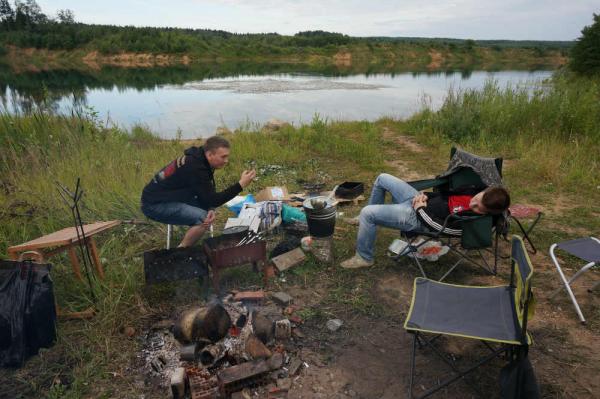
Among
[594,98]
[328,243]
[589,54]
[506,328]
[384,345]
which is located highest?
[589,54]

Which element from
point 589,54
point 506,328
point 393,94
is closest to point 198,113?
point 393,94

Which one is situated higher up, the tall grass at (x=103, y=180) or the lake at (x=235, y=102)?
the lake at (x=235, y=102)

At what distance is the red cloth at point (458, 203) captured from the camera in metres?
3.35

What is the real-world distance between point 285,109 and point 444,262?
12.1 meters

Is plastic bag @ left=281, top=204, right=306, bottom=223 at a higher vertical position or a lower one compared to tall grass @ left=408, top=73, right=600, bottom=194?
lower

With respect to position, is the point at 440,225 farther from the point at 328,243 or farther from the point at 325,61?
the point at 325,61

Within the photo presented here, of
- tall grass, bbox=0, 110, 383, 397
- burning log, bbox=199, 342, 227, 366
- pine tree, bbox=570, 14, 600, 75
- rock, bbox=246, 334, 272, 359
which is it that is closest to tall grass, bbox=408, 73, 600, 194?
tall grass, bbox=0, 110, 383, 397

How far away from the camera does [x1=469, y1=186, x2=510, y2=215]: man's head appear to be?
10.1ft

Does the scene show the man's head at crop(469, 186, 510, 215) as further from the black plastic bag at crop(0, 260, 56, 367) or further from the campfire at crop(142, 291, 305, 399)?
the black plastic bag at crop(0, 260, 56, 367)

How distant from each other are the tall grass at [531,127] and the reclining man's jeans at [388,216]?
326 cm

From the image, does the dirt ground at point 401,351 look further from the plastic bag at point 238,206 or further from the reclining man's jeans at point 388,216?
the plastic bag at point 238,206

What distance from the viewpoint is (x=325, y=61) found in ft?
154

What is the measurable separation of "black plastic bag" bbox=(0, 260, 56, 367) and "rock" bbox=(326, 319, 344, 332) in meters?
2.08

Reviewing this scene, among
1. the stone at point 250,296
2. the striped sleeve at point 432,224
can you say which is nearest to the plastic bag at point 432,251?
the striped sleeve at point 432,224
